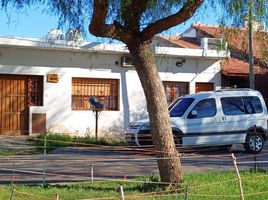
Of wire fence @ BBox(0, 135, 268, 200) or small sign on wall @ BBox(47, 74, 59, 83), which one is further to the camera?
small sign on wall @ BBox(47, 74, 59, 83)

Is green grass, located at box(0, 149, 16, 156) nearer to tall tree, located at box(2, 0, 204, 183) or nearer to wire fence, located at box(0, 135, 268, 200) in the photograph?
wire fence, located at box(0, 135, 268, 200)

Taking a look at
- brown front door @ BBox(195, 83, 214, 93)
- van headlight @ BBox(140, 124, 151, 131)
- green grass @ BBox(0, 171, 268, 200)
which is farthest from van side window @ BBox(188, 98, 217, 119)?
brown front door @ BBox(195, 83, 214, 93)

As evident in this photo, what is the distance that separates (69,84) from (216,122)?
7950 mm

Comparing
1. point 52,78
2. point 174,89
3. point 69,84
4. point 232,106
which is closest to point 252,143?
point 232,106

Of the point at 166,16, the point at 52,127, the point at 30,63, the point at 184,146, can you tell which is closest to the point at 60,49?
the point at 30,63

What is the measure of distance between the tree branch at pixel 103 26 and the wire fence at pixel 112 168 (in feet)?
7.14

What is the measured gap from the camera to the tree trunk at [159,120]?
33.1 feet

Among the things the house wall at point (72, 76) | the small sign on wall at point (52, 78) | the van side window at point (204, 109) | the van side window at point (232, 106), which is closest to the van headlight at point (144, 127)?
the van side window at point (204, 109)

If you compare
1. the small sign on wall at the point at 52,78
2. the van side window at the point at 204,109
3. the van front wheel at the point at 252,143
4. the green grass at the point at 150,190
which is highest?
the small sign on wall at the point at 52,78

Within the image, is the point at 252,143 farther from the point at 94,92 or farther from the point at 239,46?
the point at 94,92

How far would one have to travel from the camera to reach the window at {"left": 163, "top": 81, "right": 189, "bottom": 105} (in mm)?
26438

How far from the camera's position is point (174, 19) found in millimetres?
9852

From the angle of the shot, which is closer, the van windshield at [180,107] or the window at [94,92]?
the van windshield at [180,107]

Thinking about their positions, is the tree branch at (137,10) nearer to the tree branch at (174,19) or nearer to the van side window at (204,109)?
the tree branch at (174,19)
